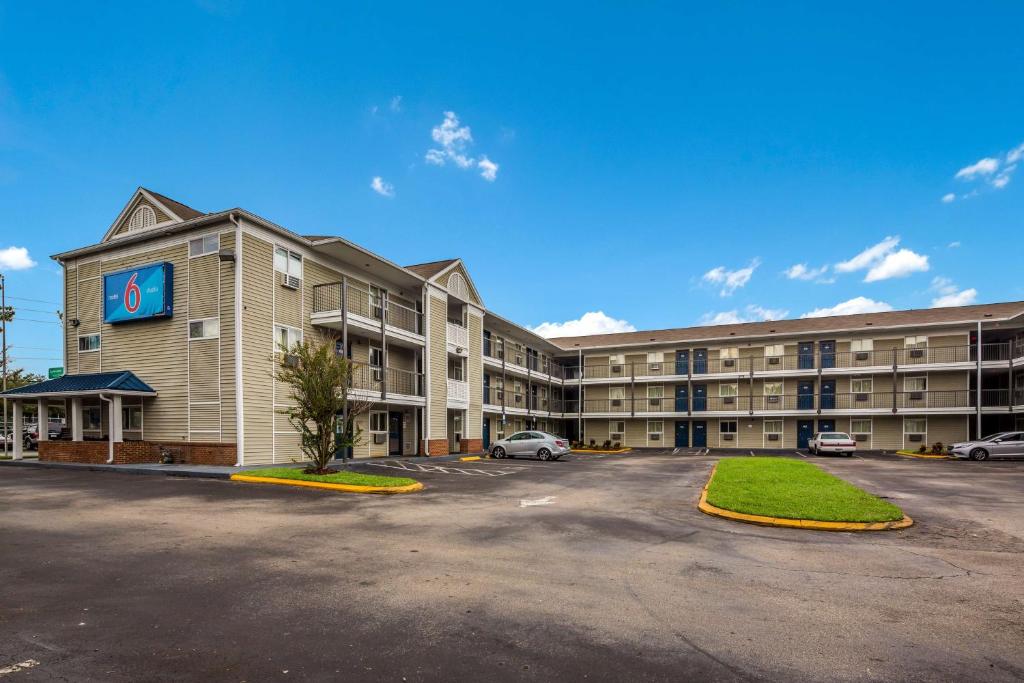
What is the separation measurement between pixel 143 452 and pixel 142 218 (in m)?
9.28

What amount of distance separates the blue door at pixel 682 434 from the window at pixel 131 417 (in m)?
36.1

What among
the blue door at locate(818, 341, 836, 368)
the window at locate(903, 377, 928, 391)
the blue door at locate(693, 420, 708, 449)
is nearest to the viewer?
the window at locate(903, 377, 928, 391)

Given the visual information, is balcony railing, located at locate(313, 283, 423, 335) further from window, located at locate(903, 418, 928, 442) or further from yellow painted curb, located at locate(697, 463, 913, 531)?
window, located at locate(903, 418, 928, 442)

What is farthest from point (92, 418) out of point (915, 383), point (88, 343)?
point (915, 383)

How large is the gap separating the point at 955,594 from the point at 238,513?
10632 mm

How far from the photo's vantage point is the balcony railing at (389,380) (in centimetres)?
2373

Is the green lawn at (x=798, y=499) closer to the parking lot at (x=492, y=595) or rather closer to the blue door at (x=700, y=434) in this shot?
the parking lot at (x=492, y=595)

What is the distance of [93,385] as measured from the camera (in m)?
20.8

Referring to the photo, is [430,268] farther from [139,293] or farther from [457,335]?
[139,293]

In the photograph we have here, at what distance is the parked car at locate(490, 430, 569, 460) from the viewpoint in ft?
95.9

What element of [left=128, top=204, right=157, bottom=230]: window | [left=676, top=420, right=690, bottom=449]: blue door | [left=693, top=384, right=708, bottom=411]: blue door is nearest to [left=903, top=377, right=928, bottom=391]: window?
[left=693, top=384, right=708, bottom=411]: blue door

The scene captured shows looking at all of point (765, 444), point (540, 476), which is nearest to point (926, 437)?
point (765, 444)

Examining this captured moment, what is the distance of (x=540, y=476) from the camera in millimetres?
19062

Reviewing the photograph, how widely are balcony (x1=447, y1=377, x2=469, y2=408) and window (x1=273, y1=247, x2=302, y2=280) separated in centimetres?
1076
